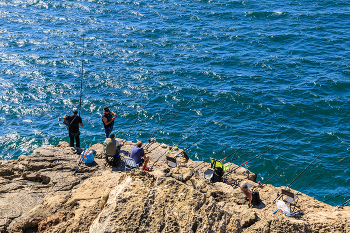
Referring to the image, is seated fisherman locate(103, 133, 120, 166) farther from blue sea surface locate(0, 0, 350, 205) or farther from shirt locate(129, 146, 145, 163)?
blue sea surface locate(0, 0, 350, 205)

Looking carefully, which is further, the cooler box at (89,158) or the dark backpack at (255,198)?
the cooler box at (89,158)

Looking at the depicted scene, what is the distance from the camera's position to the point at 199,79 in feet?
74.9

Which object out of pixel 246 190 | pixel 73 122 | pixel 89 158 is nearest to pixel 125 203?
pixel 246 190

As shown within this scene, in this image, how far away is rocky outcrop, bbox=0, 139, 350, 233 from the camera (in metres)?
6.10

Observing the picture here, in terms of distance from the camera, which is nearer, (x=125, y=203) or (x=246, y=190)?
(x=125, y=203)

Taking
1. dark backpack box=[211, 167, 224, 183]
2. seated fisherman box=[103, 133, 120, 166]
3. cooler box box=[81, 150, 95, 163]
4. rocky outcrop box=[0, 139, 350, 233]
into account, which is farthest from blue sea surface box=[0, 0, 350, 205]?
rocky outcrop box=[0, 139, 350, 233]

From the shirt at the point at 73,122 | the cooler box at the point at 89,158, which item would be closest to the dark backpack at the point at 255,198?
the cooler box at the point at 89,158

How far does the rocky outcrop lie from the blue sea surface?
4.57 metres

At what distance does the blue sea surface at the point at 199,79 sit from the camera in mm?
16750

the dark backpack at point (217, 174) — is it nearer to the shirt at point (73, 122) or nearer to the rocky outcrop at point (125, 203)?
the rocky outcrop at point (125, 203)

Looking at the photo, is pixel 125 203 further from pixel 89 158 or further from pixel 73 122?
pixel 73 122

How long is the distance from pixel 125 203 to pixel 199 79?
17.5 metres

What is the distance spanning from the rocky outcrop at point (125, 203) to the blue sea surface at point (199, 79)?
4573 millimetres

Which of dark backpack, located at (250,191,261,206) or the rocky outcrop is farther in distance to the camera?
dark backpack, located at (250,191,261,206)
